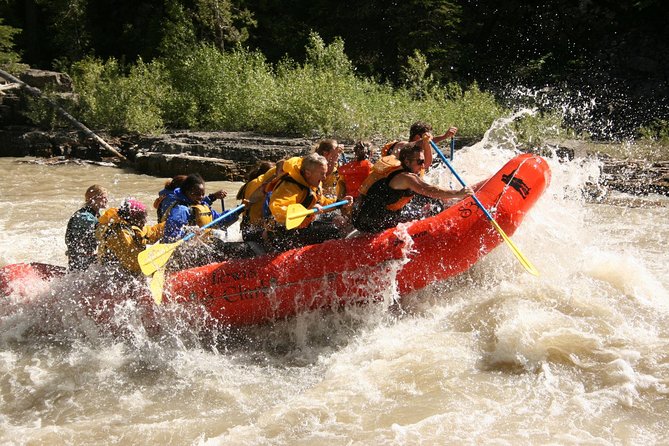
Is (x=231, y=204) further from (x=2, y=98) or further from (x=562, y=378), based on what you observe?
(x=2, y=98)

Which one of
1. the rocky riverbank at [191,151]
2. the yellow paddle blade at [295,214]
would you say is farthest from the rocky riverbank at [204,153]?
the yellow paddle blade at [295,214]

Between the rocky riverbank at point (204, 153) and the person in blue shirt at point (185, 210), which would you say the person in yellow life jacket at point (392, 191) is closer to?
the person in blue shirt at point (185, 210)

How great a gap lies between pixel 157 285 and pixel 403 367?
1642 mm

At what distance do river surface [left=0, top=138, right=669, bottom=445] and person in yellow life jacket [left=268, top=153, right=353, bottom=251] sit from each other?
622 millimetres

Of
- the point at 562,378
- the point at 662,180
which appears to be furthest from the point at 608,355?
the point at 662,180

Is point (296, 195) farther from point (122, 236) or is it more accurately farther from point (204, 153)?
point (204, 153)

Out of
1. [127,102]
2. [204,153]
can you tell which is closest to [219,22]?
[127,102]

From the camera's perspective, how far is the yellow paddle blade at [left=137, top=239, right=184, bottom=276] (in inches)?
167

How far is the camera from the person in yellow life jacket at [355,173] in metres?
5.68

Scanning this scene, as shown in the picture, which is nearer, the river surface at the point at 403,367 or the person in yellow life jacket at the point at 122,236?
the river surface at the point at 403,367

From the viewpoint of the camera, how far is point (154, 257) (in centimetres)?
429

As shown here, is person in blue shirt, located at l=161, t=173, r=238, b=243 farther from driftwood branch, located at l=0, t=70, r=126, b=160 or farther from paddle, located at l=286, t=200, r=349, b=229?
driftwood branch, located at l=0, t=70, r=126, b=160

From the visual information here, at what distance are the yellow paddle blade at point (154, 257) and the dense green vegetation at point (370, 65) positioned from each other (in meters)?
7.23

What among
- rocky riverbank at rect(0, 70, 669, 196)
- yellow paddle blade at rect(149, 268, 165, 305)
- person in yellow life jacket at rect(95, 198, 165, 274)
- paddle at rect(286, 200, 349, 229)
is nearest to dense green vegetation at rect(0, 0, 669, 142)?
rocky riverbank at rect(0, 70, 669, 196)
